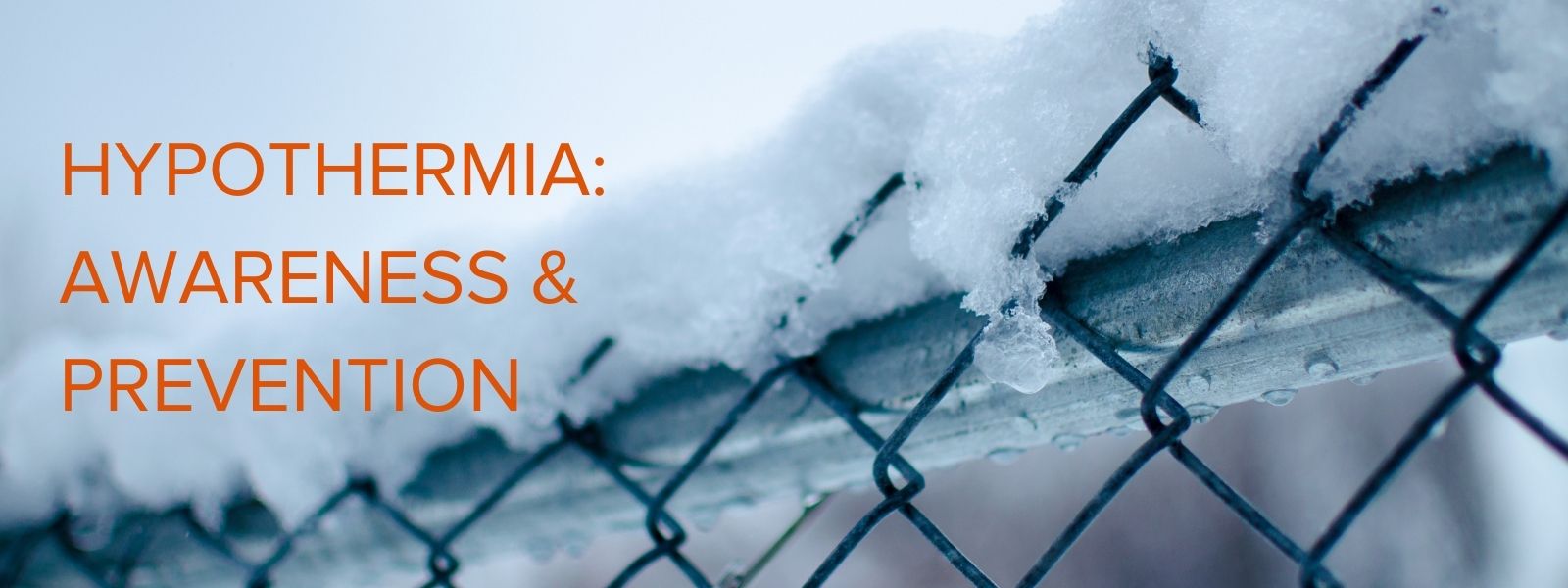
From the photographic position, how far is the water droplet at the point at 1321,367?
59 cm

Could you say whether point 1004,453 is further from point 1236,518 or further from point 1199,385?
point 1236,518

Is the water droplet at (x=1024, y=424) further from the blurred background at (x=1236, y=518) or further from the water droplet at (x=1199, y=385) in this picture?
the blurred background at (x=1236, y=518)

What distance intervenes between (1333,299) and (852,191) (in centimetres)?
37

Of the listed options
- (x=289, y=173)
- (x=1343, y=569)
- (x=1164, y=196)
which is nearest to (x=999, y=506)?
(x=1343, y=569)

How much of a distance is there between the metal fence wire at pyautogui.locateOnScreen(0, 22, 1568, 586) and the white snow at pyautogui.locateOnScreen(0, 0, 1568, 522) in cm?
2

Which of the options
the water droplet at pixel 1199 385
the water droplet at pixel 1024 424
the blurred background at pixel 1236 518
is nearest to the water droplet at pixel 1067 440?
the water droplet at pixel 1024 424

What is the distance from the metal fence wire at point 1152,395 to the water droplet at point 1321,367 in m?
0.07

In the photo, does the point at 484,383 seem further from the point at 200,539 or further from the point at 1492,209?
the point at 1492,209

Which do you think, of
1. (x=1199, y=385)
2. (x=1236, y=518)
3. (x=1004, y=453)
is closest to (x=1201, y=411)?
(x=1199, y=385)

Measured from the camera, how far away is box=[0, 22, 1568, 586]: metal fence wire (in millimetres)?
493

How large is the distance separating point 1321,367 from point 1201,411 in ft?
0.35

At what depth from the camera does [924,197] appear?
0.73 metres

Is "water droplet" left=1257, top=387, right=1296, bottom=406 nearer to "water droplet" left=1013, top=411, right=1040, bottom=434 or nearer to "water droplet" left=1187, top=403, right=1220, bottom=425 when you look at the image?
"water droplet" left=1187, top=403, right=1220, bottom=425

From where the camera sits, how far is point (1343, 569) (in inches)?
186
